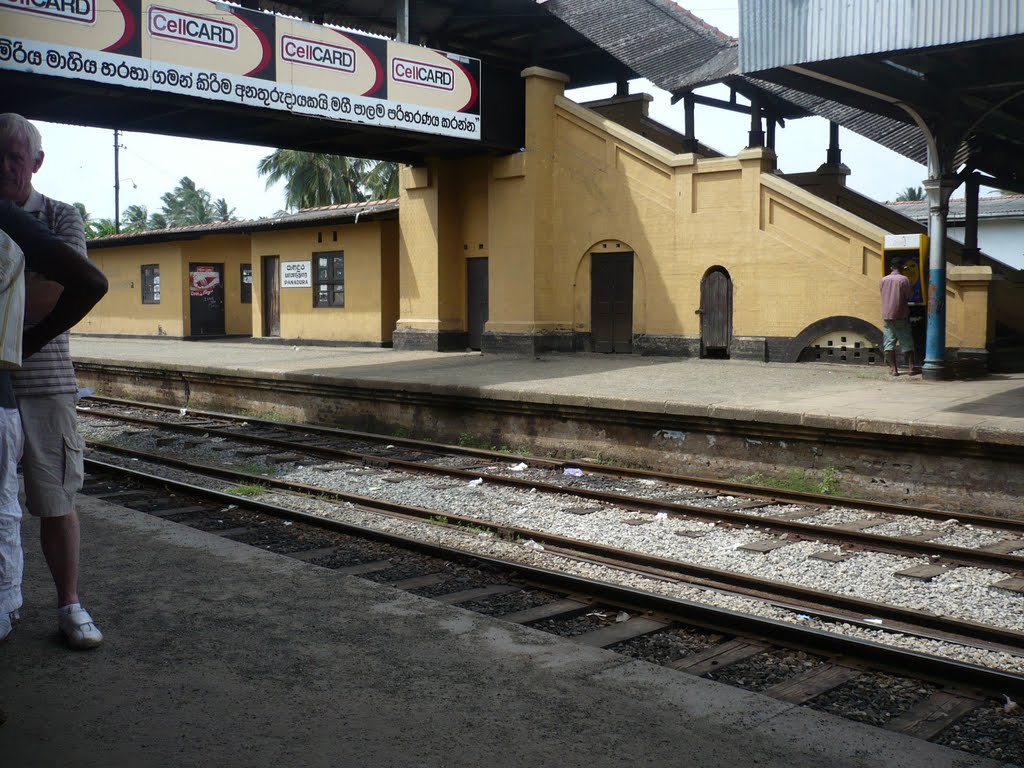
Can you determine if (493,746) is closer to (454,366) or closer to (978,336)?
(978,336)

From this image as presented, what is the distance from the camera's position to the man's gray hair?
143 inches

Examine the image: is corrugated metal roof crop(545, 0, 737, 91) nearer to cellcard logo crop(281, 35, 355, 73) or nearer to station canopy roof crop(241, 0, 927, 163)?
station canopy roof crop(241, 0, 927, 163)

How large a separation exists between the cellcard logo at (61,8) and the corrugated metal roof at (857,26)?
29.7 feet

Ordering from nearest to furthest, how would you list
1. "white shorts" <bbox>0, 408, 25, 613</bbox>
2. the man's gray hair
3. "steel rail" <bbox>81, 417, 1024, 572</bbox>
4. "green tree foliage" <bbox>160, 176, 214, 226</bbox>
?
"white shorts" <bbox>0, 408, 25, 613</bbox>
the man's gray hair
"steel rail" <bbox>81, 417, 1024, 572</bbox>
"green tree foliage" <bbox>160, 176, 214, 226</bbox>

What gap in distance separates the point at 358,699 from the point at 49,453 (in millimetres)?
1583

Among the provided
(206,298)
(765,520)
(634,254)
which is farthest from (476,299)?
(765,520)

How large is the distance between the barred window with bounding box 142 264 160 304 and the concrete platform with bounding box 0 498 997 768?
1117 inches

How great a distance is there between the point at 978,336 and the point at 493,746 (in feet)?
42.4

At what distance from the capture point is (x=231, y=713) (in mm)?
3379

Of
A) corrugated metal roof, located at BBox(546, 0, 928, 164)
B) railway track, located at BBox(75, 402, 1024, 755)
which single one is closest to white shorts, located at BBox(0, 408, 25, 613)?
railway track, located at BBox(75, 402, 1024, 755)

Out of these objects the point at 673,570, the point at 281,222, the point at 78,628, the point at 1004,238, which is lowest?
the point at 673,570

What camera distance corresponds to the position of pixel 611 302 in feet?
63.1

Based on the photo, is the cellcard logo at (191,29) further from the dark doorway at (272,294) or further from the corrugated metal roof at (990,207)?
the corrugated metal roof at (990,207)

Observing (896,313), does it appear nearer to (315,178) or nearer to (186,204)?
(315,178)
